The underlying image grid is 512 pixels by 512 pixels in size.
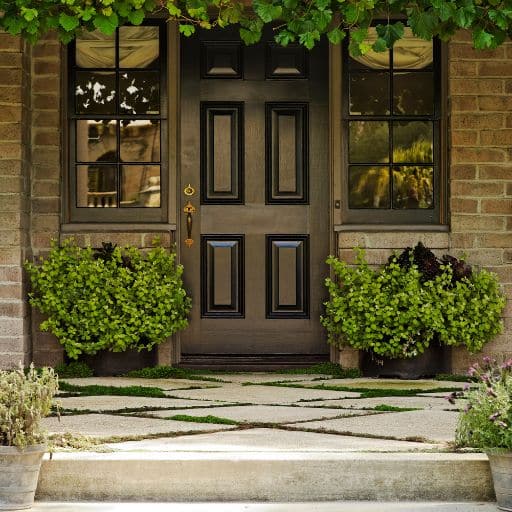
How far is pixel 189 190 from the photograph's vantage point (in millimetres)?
9188

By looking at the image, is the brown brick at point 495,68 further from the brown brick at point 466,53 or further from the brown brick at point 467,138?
the brown brick at point 467,138

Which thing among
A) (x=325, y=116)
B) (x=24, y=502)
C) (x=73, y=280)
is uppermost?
(x=325, y=116)

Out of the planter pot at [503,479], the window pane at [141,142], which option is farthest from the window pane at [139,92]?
the planter pot at [503,479]

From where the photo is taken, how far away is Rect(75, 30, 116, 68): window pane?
916cm

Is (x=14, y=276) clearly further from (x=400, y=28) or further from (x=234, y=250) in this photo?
(x=400, y=28)

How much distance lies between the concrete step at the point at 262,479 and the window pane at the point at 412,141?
4.33 meters

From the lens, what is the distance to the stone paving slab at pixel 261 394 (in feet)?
24.3

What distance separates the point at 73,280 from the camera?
8.60 metres

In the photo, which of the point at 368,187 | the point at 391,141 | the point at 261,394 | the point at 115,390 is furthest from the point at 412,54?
the point at 115,390

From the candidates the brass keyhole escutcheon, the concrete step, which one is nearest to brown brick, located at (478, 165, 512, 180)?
the brass keyhole escutcheon

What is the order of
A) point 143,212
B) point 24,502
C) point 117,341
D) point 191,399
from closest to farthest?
point 24,502, point 191,399, point 117,341, point 143,212

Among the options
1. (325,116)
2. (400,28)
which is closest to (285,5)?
(400,28)

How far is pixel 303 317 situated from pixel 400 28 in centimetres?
326

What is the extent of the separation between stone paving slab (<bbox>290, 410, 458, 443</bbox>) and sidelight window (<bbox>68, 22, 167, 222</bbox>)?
3085 mm
